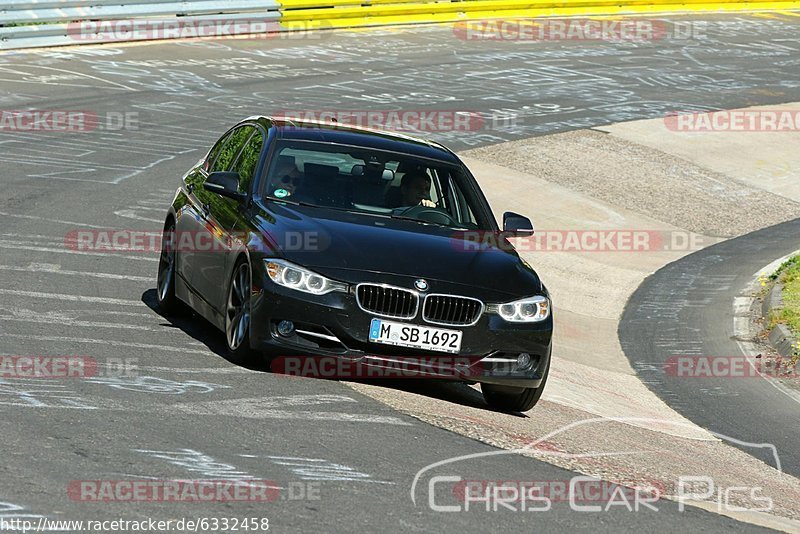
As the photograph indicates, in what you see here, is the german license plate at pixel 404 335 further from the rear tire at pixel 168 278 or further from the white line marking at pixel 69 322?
the rear tire at pixel 168 278

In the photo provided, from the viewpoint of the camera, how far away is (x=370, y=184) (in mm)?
10094

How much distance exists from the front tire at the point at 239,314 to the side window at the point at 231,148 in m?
1.75

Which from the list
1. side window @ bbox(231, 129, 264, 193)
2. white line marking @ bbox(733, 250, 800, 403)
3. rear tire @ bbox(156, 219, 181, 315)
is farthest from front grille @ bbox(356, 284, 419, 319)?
white line marking @ bbox(733, 250, 800, 403)

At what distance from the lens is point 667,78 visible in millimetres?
29984

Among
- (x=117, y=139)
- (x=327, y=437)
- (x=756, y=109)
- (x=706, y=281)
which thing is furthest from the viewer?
(x=756, y=109)

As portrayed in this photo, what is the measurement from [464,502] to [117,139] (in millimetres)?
14473

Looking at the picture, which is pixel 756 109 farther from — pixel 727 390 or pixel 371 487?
pixel 371 487

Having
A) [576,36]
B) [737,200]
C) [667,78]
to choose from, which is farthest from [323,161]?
[576,36]

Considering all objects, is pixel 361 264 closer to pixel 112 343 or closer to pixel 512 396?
pixel 512 396

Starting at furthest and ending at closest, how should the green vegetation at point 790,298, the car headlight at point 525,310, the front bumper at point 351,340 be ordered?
1. the green vegetation at point 790,298
2. the car headlight at point 525,310
3. the front bumper at point 351,340

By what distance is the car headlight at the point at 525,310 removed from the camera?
899 centimetres

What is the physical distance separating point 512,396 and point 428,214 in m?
1.49

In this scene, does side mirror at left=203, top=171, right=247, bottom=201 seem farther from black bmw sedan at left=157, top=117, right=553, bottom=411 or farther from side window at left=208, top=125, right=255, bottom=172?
side window at left=208, top=125, right=255, bottom=172

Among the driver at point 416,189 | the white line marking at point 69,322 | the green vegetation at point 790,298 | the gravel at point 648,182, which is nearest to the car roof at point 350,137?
the driver at point 416,189
